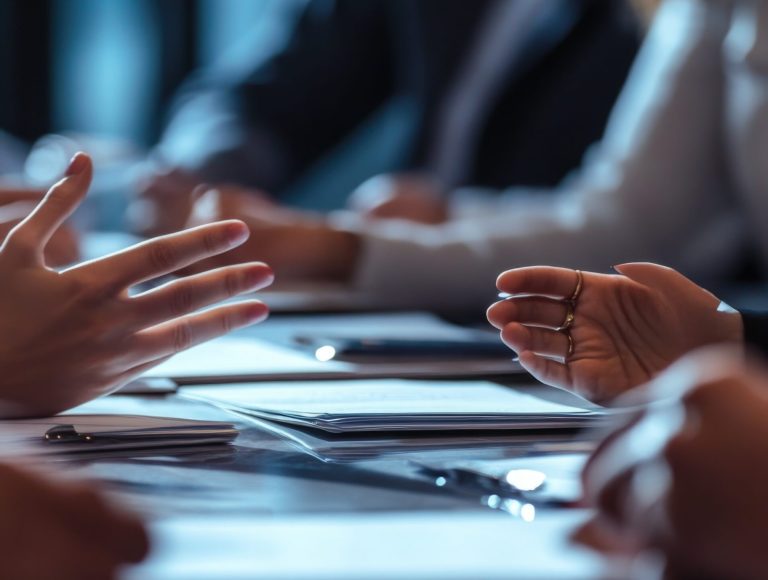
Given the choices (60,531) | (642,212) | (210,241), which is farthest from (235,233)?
(642,212)

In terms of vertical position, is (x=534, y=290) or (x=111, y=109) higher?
(x=111, y=109)

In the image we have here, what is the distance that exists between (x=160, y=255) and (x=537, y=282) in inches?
6.9

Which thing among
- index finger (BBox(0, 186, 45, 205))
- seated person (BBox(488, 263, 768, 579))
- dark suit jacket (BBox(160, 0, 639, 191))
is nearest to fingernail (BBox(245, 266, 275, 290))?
seated person (BBox(488, 263, 768, 579))

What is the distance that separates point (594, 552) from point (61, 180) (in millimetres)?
321

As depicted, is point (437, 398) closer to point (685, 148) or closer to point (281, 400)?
point (281, 400)

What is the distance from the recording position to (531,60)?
1.86m

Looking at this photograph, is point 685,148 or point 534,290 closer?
point 534,290

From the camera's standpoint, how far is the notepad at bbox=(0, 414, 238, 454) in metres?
0.39

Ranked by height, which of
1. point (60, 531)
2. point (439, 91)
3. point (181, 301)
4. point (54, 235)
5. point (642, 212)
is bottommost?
point (60, 531)

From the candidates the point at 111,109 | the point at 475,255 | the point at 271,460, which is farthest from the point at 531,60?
the point at 111,109

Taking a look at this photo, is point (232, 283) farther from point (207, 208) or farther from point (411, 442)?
point (207, 208)

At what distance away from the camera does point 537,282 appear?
472 millimetres

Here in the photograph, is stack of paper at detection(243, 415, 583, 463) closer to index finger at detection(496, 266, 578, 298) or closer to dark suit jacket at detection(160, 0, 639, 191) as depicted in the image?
index finger at detection(496, 266, 578, 298)

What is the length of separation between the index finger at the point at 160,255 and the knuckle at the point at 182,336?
0.03 meters
